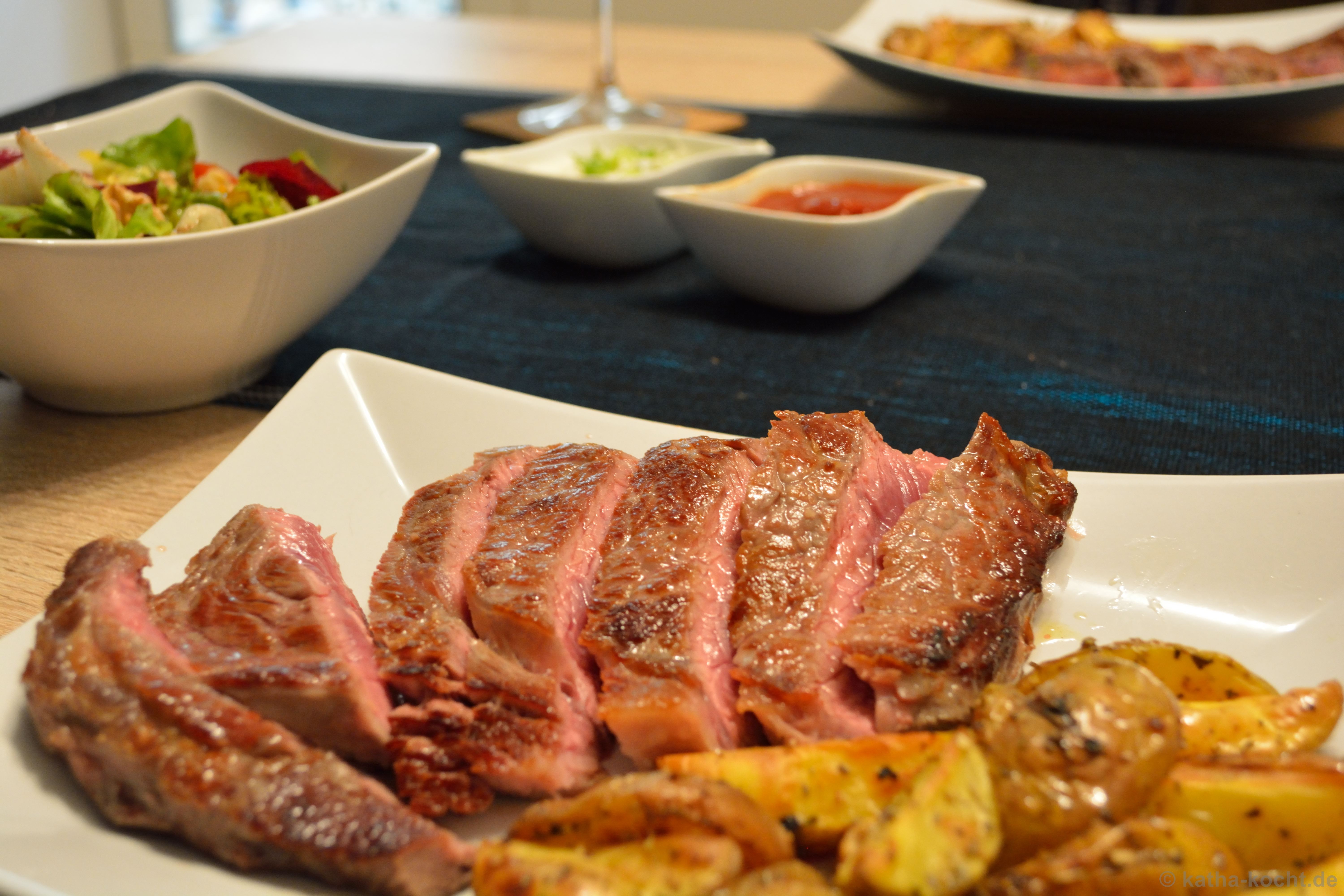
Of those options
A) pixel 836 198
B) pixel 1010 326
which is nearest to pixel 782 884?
pixel 1010 326

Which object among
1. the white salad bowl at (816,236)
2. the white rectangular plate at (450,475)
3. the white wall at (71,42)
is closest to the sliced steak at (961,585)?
the white rectangular plate at (450,475)

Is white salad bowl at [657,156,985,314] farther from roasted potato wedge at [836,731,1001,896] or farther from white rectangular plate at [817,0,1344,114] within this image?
roasted potato wedge at [836,731,1001,896]

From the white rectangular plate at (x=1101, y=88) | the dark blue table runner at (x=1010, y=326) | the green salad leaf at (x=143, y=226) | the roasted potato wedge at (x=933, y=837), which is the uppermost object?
the white rectangular plate at (x=1101, y=88)

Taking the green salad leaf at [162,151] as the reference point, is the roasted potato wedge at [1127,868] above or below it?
below

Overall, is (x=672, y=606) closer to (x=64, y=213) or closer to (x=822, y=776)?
(x=822, y=776)

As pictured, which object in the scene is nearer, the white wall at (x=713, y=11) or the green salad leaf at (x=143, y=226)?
the green salad leaf at (x=143, y=226)

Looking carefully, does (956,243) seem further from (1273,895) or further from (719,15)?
(719,15)

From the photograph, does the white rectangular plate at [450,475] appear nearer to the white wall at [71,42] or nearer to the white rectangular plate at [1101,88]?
the white rectangular plate at [1101,88]
